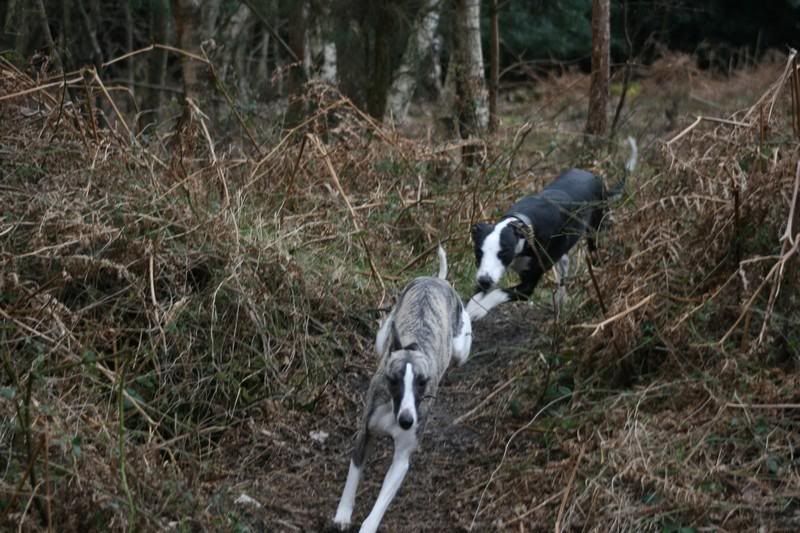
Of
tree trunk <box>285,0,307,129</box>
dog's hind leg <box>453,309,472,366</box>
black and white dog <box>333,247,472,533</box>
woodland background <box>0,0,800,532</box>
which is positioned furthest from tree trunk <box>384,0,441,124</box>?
black and white dog <box>333,247,472,533</box>

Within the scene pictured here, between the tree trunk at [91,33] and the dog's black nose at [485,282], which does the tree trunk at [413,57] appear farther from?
the dog's black nose at [485,282]

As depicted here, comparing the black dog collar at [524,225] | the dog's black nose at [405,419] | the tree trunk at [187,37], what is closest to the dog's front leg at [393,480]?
the dog's black nose at [405,419]

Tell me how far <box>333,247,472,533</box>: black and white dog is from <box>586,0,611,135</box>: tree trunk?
662 centimetres

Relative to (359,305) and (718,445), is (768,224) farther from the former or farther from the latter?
(359,305)

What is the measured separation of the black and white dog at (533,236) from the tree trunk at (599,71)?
3.42 m

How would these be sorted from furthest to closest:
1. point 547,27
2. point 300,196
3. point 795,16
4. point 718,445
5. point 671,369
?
point 795,16, point 547,27, point 300,196, point 671,369, point 718,445

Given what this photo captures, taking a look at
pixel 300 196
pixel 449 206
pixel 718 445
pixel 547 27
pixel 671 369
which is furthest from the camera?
pixel 547 27

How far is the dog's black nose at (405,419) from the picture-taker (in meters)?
6.50

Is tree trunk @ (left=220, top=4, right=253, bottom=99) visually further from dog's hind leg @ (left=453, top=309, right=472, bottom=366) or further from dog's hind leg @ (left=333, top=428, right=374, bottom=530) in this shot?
dog's hind leg @ (left=333, top=428, right=374, bottom=530)

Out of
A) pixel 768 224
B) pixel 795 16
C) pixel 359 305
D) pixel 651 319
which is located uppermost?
pixel 768 224

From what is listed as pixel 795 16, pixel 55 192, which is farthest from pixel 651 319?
pixel 795 16

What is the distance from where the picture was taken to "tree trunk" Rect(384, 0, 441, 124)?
47.3ft

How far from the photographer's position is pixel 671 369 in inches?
305

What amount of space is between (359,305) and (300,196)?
134 cm
